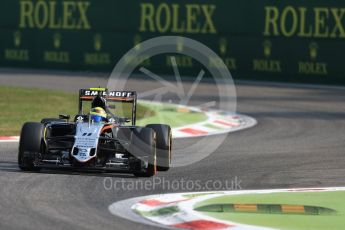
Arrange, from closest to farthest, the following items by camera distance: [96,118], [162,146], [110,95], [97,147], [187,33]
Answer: [97,147], [162,146], [96,118], [110,95], [187,33]

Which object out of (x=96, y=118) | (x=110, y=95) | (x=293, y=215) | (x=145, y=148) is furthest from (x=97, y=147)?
(x=293, y=215)

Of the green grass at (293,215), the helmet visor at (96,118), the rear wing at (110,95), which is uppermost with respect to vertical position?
the rear wing at (110,95)

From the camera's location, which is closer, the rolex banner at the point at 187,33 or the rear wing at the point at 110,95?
the rear wing at the point at 110,95

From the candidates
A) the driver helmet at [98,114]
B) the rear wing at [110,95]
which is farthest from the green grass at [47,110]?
the driver helmet at [98,114]

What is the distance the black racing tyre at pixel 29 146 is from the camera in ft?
42.0

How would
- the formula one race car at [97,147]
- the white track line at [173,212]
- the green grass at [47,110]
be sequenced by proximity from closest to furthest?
the white track line at [173,212]
the formula one race car at [97,147]
the green grass at [47,110]

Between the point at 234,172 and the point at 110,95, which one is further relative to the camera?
the point at 110,95

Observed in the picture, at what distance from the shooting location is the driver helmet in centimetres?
1351

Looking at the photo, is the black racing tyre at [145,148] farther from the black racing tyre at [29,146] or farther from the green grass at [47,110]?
the green grass at [47,110]

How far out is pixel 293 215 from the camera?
33.1 feet

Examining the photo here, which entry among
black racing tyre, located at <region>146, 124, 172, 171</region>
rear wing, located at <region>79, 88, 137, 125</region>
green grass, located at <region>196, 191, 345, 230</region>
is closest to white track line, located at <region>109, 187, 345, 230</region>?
green grass, located at <region>196, 191, 345, 230</region>

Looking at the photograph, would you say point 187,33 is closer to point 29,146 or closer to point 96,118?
point 96,118

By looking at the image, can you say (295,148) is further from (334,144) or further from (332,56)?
(332,56)

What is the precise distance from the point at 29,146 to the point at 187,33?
19.1 m
